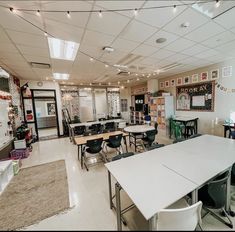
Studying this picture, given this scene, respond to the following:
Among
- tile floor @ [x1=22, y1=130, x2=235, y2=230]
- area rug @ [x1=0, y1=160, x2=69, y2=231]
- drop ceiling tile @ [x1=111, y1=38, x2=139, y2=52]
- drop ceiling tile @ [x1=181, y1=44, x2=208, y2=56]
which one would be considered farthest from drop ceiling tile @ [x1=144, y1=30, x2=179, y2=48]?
area rug @ [x1=0, y1=160, x2=69, y2=231]

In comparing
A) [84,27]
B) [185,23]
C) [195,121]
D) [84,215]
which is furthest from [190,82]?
[84,215]

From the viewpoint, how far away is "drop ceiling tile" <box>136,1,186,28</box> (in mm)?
1852

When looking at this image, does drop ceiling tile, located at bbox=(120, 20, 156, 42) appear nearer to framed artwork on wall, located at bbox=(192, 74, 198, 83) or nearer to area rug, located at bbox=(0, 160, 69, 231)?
area rug, located at bbox=(0, 160, 69, 231)

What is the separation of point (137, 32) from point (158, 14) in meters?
0.55

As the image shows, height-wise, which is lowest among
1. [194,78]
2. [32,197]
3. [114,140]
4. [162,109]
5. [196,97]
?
[32,197]

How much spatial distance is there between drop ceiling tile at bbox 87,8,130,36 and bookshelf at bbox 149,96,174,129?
182 inches

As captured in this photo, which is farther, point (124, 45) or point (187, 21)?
point (124, 45)

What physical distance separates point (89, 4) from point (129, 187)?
2.41 metres

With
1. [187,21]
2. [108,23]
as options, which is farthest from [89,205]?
[187,21]

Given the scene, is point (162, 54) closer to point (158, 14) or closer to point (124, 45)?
point (124, 45)

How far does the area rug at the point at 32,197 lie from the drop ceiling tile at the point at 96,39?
309cm

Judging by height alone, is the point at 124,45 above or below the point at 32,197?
above

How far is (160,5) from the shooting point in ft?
6.16

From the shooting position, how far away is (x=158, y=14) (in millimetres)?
2053
